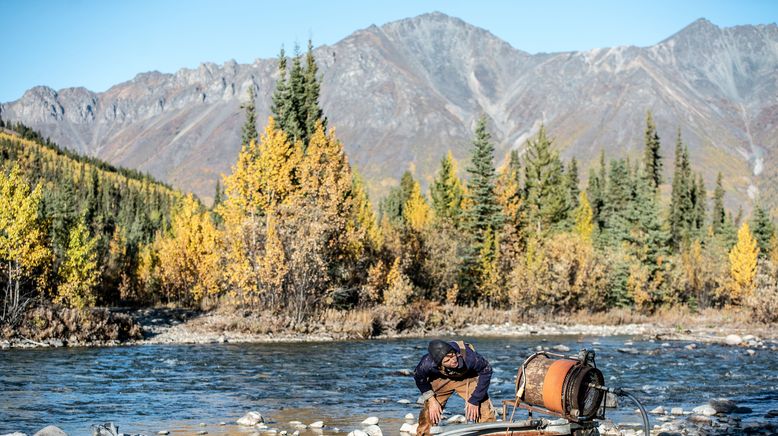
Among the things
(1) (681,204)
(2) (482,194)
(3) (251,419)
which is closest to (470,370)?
(3) (251,419)

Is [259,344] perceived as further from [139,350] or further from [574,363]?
[574,363]

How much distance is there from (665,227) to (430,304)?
28686 mm

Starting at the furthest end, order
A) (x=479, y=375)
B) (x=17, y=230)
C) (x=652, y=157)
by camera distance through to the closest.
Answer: (x=652, y=157) < (x=17, y=230) < (x=479, y=375)

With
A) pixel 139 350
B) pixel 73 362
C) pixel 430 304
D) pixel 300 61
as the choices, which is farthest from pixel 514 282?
pixel 73 362

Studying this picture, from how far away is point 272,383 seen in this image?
69.7 ft

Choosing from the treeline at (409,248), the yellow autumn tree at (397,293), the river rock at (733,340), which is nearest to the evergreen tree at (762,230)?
the treeline at (409,248)

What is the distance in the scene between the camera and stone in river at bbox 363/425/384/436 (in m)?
13.7

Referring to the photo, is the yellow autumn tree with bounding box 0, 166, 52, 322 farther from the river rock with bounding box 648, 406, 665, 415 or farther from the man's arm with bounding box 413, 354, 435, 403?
the river rock with bounding box 648, 406, 665, 415

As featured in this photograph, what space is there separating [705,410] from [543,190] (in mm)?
63541

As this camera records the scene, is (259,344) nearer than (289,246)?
Yes

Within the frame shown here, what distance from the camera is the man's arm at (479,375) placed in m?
10.9

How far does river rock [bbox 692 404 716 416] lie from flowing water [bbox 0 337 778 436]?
67 centimetres

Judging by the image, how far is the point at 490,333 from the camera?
43.1 metres

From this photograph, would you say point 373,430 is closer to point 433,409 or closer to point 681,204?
point 433,409
